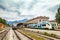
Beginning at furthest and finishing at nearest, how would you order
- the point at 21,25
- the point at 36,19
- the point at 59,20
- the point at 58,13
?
the point at 36,19 → the point at 21,25 → the point at 58,13 → the point at 59,20

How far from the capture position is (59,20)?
231ft

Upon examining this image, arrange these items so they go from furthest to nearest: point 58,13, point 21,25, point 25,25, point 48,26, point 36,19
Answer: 1. point 36,19
2. point 25,25
3. point 21,25
4. point 58,13
5. point 48,26

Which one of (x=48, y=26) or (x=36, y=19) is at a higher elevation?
(x=36, y=19)

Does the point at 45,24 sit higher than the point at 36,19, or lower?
lower

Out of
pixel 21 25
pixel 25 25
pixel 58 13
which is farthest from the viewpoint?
pixel 25 25

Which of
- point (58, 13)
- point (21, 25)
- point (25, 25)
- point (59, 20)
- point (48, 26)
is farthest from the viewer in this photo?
point (25, 25)

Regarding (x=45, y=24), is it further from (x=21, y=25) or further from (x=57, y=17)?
(x=21, y=25)

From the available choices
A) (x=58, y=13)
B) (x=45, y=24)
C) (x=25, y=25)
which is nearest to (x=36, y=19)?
(x=25, y=25)

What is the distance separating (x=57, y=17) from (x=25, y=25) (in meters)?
45.2

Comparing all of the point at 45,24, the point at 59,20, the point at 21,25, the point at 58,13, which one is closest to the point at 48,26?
the point at 45,24

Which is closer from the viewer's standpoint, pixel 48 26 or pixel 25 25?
pixel 48 26

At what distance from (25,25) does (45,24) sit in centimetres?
5186

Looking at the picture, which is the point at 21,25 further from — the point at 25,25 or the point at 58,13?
the point at 58,13

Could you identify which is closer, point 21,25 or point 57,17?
point 57,17
